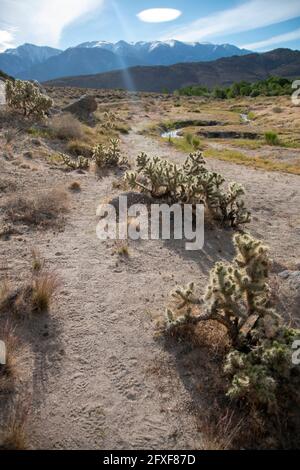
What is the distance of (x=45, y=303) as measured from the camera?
6.46 m

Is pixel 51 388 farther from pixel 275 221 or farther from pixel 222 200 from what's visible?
pixel 275 221

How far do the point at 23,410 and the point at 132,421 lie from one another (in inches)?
53.4

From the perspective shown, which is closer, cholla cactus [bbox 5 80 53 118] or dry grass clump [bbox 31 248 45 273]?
dry grass clump [bbox 31 248 45 273]

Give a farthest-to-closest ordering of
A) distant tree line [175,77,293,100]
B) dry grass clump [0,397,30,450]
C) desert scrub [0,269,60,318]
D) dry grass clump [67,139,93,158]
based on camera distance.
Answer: distant tree line [175,77,293,100], dry grass clump [67,139,93,158], desert scrub [0,269,60,318], dry grass clump [0,397,30,450]

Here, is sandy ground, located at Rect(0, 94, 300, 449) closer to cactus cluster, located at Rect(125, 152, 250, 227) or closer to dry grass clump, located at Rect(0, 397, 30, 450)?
dry grass clump, located at Rect(0, 397, 30, 450)

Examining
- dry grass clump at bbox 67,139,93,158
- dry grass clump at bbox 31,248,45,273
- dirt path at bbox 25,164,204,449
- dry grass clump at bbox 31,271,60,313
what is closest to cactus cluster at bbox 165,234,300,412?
dirt path at bbox 25,164,204,449

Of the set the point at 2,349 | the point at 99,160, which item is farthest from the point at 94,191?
the point at 2,349

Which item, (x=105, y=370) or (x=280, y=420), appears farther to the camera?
(x=105, y=370)

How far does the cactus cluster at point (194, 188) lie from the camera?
10.6m

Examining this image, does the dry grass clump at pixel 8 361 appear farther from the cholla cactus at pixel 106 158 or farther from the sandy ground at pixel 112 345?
the cholla cactus at pixel 106 158

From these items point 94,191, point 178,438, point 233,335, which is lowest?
point 178,438

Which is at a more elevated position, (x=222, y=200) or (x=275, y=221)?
(x=222, y=200)

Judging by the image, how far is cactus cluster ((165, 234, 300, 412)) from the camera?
4684mm

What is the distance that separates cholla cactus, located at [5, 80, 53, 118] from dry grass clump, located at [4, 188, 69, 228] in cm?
1272
